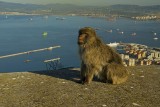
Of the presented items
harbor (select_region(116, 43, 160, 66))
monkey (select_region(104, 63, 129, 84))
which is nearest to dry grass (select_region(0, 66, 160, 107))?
monkey (select_region(104, 63, 129, 84))

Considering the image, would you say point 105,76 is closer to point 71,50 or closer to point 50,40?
point 71,50

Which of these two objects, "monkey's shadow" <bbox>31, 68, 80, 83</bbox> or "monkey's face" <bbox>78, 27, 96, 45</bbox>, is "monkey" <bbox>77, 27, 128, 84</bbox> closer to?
"monkey's face" <bbox>78, 27, 96, 45</bbox>

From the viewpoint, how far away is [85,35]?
5258 millimetres

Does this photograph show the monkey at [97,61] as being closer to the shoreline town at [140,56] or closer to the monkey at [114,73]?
the monkey at [114,73]

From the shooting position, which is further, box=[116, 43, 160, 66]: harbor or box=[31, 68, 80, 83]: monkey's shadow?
box=[116, 43, 160, 66]: harbor

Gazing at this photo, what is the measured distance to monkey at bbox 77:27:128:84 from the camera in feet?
17.4

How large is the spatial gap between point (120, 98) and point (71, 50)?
5018 centimetres

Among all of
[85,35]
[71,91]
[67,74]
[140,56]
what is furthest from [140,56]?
[71,91]

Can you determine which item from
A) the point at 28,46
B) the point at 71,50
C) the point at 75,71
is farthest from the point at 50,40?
the point at 75,71

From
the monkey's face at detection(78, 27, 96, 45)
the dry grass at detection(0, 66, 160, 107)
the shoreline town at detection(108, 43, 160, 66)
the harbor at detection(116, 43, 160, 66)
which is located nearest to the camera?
the dry grass at detection(0, 66, 160, 107)

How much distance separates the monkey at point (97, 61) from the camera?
5312 millimetres

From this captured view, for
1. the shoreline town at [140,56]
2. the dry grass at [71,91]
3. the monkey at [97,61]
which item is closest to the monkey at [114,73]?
the monkey at [97,61]

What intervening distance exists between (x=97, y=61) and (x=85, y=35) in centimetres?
51

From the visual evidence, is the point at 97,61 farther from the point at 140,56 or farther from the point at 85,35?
the point at 140,56
